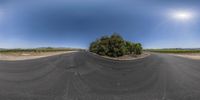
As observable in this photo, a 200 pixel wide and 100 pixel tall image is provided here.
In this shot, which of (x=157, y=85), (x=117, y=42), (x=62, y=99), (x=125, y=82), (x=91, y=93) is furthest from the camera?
(x=117, y=42)

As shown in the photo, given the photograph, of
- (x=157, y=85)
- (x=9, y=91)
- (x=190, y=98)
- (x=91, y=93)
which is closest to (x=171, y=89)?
(x=157, y=85)

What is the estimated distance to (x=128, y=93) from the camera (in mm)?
7578

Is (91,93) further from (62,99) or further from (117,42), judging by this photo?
(117,42)

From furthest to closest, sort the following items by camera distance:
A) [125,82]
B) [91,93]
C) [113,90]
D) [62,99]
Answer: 1. [125,82]
2. [113,90]
3. [91,93]
4. [62,99]

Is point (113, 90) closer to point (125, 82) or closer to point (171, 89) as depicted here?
point (125, 82)

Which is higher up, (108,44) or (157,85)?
(108,44)

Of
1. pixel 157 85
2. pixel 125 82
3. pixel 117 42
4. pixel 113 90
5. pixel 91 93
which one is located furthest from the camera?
pixel 117 42

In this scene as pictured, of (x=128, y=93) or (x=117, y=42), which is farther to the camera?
(x=117, y=42)

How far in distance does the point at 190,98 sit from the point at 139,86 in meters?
2.27

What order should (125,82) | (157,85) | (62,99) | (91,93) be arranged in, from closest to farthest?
(62,99) → (91,93) → (157,85) → (125,82)

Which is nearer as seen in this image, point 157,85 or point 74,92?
point 74,92

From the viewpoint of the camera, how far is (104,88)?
8383 millimetres

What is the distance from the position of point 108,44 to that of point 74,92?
90.1 ft

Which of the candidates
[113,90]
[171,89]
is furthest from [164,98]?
[113,90]
